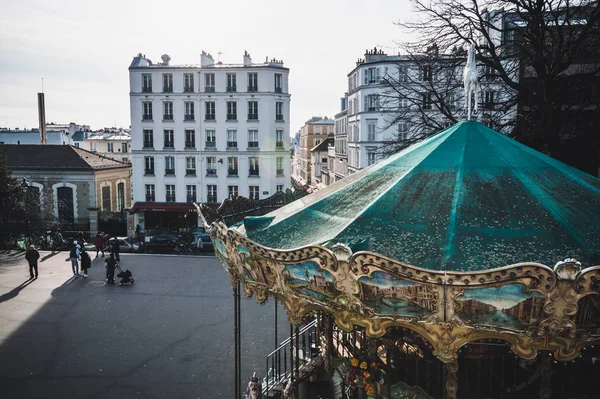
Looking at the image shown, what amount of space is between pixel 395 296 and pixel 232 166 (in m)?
31.2

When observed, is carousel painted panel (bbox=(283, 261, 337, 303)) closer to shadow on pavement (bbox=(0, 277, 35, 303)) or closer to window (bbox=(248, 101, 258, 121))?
shadow on pavement (bbox=(0, 277, 35, 303))

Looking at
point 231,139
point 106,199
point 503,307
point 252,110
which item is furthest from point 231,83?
point 503,307

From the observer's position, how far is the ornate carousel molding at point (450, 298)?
4434mm

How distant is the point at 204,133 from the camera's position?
35.4 m

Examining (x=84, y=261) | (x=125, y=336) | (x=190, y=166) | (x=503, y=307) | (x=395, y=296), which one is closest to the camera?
(x=503, y=307)

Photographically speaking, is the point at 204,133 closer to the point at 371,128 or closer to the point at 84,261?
the point at 371,128

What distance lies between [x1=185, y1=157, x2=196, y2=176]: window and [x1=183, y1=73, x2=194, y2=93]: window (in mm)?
5018

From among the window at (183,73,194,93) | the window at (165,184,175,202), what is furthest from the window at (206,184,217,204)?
the window at (183,73,194,93)

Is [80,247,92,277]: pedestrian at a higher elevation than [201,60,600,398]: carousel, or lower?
lower

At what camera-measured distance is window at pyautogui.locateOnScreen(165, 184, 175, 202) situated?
117 ft

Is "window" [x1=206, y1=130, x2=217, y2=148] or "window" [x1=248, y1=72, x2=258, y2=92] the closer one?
"window" [x1=248, y1=72, x2=258, y2=92]

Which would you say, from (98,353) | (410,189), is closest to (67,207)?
(98,353)

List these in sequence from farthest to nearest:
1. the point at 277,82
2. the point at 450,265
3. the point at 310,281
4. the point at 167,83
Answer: the point at 277,82 < the point at 167,83 < the point at 310,281 < the point at 450,265

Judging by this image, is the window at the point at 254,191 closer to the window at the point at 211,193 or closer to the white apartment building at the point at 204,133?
the white apartment building at the point at 204,133
